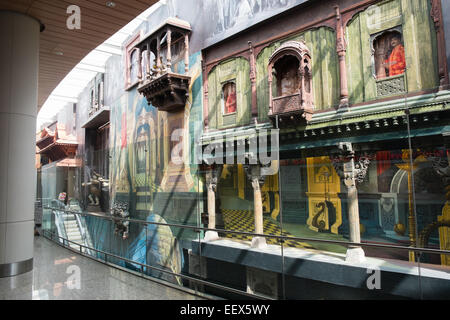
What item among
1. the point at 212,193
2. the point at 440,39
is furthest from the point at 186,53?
the point at 440,39

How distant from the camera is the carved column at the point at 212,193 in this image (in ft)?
18.0

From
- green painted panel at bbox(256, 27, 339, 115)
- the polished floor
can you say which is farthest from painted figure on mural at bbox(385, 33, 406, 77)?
the polished floor

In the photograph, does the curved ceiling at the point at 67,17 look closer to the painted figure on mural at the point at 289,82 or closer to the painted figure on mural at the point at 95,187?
the painted figure on mural at the point at 95,187

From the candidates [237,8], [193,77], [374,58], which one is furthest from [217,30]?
[374,58]

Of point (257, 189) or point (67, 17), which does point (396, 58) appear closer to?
point (257, 189)

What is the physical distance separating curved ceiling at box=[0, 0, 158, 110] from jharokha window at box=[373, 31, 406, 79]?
4403mm

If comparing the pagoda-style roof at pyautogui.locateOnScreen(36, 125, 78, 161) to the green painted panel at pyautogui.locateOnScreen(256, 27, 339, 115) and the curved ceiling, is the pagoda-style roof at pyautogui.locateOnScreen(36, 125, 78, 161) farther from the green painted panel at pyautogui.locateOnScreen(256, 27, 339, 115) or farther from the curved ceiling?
the green painted panel at pyautogui.locateOnScreen(256, 27, 339, 115)

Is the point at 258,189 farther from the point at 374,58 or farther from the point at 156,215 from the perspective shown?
the point at 374,58

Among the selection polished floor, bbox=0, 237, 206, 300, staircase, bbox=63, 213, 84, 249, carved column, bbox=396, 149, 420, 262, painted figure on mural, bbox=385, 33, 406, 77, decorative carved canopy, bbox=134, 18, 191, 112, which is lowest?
polished floor, bbox=0, 237, 206, 300

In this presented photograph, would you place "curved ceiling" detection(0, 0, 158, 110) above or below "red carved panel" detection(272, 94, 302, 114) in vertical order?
above

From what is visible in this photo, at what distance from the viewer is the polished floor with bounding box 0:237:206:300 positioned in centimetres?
424

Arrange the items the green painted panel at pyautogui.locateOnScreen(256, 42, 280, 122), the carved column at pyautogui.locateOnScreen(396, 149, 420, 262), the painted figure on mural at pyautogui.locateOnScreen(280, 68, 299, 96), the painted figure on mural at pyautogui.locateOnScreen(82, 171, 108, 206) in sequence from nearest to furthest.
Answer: the carved column at pyautogui.locateOnScreen(396, 149, 420, 262)
the painted figure on mural at pyautogui.locateOnScreen(280, 68, 299, 96)
the green painted panel at pyautogui.locateOnScreen(256, 42, 280, 122)
the painted figure on mural at pyautogui.locateOnScreen(82, 171, 108, 206)

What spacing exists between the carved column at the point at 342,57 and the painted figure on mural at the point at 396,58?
2.68 feet

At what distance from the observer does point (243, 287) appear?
16.6 feet
